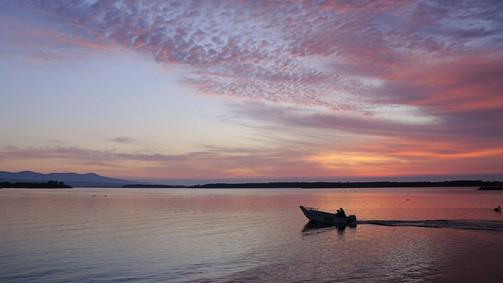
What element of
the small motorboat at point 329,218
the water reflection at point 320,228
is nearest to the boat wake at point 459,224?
the small motorboat at point 329,218

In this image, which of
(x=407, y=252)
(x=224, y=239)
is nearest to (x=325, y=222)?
(x=224, y=239)

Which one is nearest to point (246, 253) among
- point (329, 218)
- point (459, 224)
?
point (329, 218)

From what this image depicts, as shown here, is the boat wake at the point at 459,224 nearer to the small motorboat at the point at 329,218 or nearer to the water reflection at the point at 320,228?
the small motorboat at the point at 329,218

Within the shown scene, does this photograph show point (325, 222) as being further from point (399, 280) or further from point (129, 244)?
point (399, 280)

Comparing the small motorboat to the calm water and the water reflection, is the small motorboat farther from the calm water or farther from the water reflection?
the calm water

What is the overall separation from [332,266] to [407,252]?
7570 millimetres

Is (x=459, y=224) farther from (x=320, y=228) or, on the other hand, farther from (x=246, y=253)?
(x=246, y=253)

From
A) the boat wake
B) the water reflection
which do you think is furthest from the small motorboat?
the boat wake

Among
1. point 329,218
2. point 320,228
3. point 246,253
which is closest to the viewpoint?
point 246,253

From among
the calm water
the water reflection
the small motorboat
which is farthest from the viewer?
the small motorboat

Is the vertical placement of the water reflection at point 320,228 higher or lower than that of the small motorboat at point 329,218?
lower

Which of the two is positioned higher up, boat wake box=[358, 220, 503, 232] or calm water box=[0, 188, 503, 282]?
boat wake box=[358, 220, 503, 232]

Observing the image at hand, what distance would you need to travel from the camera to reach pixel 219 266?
84.4 ft

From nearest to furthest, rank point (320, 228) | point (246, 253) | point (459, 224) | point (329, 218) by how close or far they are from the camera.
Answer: point (246, 253)
point (459, 224)
point (320, 228)
point (329, 218)
